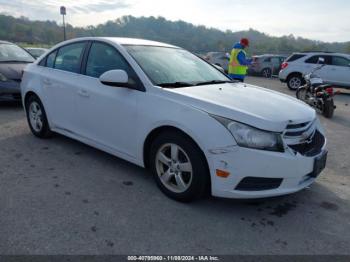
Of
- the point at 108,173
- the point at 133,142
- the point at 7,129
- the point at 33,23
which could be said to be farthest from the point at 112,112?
the point at 33,23

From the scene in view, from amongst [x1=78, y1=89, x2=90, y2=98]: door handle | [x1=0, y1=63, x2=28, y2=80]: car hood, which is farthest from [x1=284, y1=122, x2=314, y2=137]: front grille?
[x1=0, y1=63, x2=28, y2=80]: car hood

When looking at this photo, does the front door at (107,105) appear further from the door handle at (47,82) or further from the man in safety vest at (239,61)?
the man in safety vest at (239,61)

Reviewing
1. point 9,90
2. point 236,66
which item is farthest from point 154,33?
point 9,90

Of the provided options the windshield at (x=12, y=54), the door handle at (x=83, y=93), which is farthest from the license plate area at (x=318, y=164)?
the windshield at (x=12, y=54)

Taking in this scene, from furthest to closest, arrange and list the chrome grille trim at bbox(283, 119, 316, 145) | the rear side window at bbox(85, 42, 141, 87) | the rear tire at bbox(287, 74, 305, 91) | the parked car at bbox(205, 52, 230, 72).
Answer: the parked car at bbox(205, 52, 230, 72)
the rear tire at bbox(287, 74, 305, 91)
the rear side window at bbox(85, 42, 141, 87)
the chrome grille trim at bbox(283, 119, 316, 145)

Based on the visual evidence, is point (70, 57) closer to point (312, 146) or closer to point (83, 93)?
point (83, 93)

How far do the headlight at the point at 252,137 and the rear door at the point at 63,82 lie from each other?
7.70ft

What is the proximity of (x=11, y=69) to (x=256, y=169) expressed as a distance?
6719 millimetres

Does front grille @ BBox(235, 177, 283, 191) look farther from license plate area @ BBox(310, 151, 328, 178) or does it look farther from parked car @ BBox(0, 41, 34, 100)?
parked car @ BBox(0, 41, 34, 100)

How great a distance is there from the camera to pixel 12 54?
8484 mm

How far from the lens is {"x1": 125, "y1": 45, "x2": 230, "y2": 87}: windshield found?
3.78m

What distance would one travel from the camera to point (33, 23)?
50875 mm

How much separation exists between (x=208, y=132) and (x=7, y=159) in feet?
9.70

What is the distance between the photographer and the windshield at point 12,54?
27.0ft
